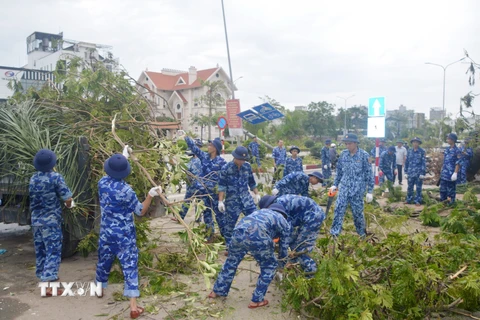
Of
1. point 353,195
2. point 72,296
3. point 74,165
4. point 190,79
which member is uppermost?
point 190,79

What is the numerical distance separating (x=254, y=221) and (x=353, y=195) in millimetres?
2866

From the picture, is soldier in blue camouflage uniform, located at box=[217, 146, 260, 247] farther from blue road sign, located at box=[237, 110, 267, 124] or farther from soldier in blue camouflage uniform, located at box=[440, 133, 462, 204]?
soldier in blue camouflage uniform, located at box=[440, 133, 462, 204]

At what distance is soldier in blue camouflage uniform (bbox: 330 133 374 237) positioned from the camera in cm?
676

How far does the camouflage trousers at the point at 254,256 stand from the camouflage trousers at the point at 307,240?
1.47ft

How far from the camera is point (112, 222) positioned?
4.43 metres

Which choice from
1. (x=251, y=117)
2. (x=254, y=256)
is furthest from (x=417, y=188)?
(x=254, y=256)

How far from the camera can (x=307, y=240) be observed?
4.99m

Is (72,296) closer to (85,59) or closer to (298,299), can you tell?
(298,299)

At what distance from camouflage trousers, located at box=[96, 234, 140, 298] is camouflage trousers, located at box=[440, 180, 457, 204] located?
310 inches

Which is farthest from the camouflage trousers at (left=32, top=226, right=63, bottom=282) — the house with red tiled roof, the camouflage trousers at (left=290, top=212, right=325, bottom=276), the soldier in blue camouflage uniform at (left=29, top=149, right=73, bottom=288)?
the house with red tiled roof

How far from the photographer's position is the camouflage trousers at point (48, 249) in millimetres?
5023

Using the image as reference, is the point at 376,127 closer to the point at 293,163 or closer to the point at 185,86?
the point at 293,163

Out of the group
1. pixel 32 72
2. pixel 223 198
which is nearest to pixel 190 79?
pixel 32 72

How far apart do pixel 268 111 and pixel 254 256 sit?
248 inches
